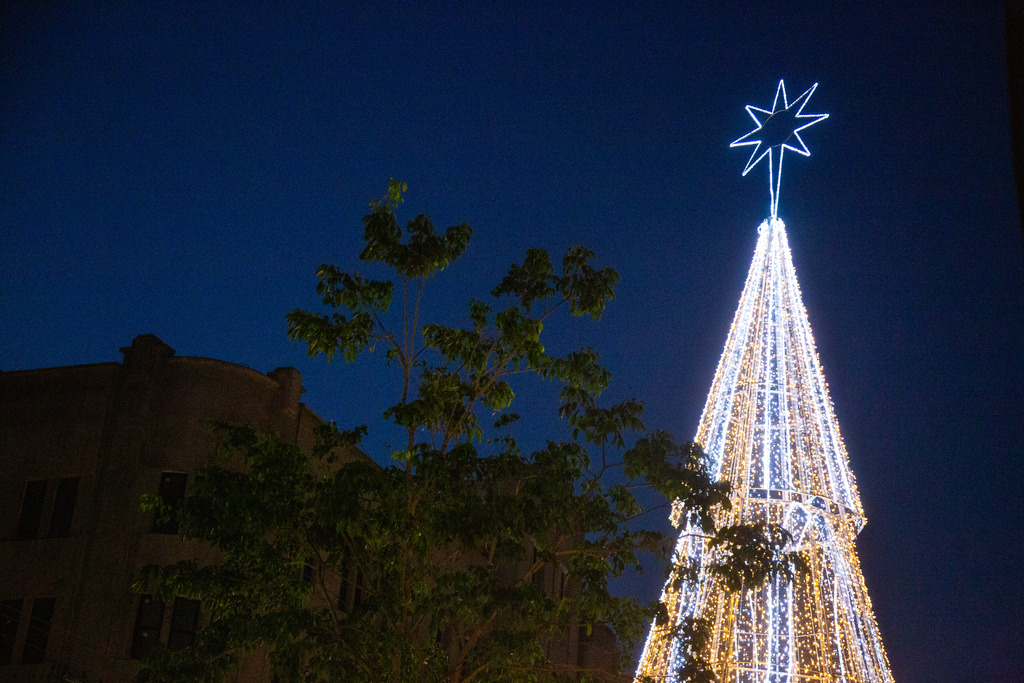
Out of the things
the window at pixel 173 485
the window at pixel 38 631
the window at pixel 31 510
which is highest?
the window at pixel 173 485

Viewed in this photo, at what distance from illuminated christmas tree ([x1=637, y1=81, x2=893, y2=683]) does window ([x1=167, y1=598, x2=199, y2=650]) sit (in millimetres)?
9693

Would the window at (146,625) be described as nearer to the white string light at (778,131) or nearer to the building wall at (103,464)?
the building wall at (103,464)

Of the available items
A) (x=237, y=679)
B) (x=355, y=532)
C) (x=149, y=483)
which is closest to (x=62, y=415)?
(x=149, y=483)

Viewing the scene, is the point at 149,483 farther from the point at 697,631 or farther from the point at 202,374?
the point at 697,631

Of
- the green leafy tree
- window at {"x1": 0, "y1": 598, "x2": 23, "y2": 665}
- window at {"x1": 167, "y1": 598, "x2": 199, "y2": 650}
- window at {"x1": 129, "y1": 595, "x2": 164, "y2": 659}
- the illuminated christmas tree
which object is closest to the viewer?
the green leafy tree

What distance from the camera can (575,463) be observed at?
1573cm

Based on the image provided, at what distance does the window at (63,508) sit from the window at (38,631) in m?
1.44

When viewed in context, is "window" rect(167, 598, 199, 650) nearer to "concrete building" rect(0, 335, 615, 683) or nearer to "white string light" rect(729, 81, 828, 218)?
"concrete building" rect(0, 335, 615, 683)

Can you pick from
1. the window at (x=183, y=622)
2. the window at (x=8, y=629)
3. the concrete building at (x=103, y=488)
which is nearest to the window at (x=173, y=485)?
the concrete building at (x=103, y=488)

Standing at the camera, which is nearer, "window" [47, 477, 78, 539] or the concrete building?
the concrete building

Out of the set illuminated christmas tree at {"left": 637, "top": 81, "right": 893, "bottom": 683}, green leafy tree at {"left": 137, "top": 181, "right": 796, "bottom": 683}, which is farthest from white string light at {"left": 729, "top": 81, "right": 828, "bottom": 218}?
green leafy tree at {"left": 137, "top": 181, "right": 796, "bottom": 683}

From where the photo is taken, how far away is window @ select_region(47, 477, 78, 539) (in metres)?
23.9

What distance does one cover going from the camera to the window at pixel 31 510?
24.1 meters

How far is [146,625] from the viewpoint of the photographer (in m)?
22.8
